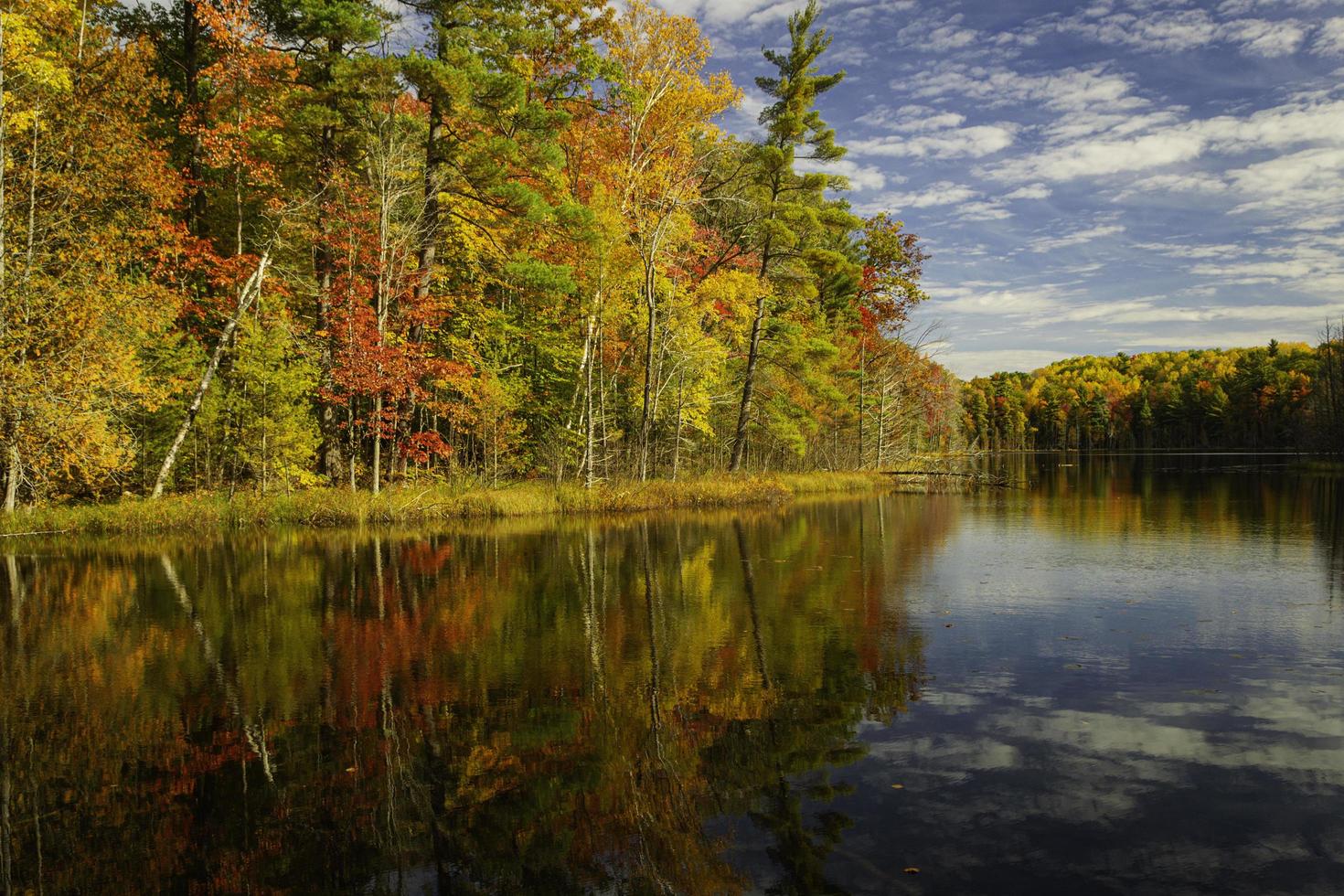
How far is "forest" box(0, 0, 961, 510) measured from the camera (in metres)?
19.0

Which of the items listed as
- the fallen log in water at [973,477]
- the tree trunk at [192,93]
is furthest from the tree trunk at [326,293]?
the fallen log in water at [973,477]

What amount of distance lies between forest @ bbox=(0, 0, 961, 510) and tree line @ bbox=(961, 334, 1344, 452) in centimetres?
6440

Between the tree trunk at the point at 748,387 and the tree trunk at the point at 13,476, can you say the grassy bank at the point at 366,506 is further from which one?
the tree trunk at the point at 748,387

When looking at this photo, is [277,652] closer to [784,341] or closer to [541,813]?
[541,813]

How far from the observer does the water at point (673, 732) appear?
461 centimetres

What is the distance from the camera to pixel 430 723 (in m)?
6.78

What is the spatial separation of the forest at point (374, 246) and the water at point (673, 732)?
930 centimetres

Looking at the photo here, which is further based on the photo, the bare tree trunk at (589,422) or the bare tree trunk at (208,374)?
the bare tree trunk at (589,422)

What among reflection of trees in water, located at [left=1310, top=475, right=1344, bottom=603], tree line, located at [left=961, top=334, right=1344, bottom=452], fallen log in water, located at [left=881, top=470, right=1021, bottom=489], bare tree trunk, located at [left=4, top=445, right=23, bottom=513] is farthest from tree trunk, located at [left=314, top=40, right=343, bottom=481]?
tree line, located at [left=961, top=334, right=1344, bottom=452]

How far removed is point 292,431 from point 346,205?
7.09 meters

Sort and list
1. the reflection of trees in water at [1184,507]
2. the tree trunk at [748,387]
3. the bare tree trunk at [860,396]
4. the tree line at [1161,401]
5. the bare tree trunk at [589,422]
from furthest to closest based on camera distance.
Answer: the tree line at [1161,401]
the bare tree trunk at [860,396]
the tree trunk at [748,387]
the bare tree trunk at [589,422]
the reflection of trees in water at [1184,507]

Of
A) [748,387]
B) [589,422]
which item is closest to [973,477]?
[748,387]

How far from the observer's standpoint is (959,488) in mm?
39625

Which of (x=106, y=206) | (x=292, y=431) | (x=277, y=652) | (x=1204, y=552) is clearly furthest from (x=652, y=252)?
(x=277, y=652)
